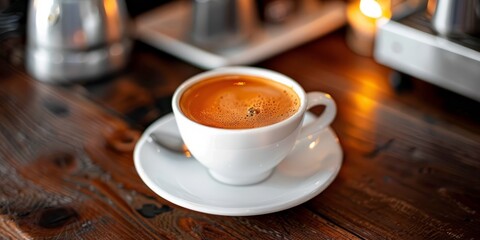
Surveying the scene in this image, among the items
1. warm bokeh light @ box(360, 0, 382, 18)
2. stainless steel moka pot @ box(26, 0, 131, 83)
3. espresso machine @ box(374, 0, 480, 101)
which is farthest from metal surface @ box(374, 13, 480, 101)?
stainless steel moka pot @ box(26, 0, 131, 83)

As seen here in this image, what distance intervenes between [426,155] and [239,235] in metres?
0.24

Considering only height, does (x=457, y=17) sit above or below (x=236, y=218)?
above

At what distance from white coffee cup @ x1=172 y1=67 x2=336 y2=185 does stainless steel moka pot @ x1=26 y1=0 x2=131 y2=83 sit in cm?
24

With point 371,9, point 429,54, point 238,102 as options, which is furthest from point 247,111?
point 371,9

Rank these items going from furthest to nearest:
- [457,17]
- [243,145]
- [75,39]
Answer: [75,39] < [457,17] < [243,145]

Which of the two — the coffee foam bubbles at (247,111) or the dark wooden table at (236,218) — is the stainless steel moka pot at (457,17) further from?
the coffee foam bubbles at (247,111)

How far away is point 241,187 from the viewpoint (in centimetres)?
66

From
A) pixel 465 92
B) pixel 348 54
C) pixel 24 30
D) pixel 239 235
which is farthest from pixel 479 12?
pixel 24 30

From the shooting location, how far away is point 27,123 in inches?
32.0

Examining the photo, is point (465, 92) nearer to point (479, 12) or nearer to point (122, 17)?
point (479, 12)

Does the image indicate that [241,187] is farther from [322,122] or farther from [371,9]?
[371,9]

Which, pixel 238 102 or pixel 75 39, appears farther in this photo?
pixel 75 39

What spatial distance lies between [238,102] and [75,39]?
11.4 inches

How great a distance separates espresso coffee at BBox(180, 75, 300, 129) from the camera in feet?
2.10
